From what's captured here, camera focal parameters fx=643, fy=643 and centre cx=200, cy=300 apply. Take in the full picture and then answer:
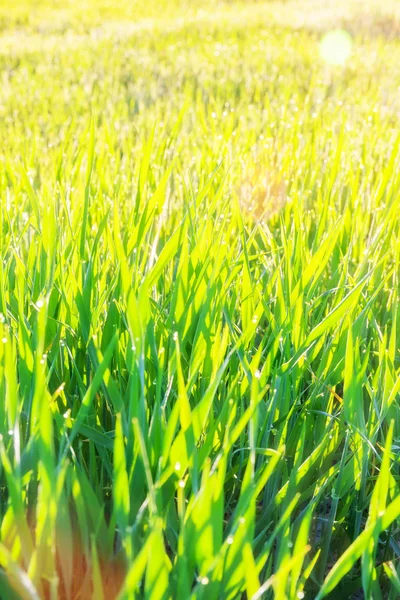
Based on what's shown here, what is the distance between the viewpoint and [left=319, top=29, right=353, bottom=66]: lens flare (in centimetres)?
484

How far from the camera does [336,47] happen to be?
221 inches

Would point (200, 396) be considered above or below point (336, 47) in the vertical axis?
below

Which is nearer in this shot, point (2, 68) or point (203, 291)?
point (203, 291)

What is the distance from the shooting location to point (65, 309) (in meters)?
1.01

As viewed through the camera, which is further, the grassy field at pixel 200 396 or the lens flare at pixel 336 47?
the lens flare at pixel 336 47

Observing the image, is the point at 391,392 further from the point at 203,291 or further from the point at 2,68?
the point at 2,68

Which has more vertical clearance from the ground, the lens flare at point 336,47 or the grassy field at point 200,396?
the lens flare at point 336,47

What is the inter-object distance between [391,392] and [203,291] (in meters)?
0.31

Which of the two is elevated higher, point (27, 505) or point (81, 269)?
point (81, 269)

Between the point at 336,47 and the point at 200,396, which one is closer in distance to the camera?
the point at 200,396

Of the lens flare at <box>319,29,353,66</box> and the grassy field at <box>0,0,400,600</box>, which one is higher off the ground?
the lens flare at <box>319,29,353,66</box>

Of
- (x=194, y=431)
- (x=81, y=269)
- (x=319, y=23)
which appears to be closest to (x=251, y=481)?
(x=194, y=431)

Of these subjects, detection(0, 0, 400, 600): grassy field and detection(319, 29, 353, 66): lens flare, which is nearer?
detection(0, 0, 400, 600): grassy field

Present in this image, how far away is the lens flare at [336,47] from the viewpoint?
15.9 ft
